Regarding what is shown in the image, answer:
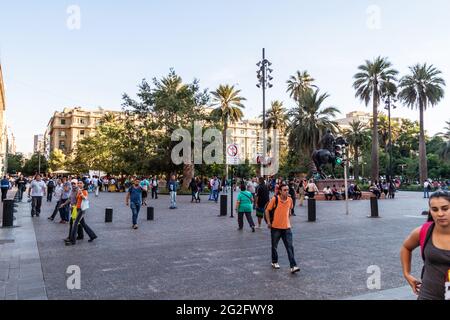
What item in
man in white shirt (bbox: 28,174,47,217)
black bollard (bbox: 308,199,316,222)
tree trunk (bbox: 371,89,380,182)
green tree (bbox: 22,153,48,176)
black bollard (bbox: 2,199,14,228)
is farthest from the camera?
green tree (bbox: 22,153,48,176)

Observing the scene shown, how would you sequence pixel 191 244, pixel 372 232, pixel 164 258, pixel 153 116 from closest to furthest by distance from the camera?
pixel 164 258 → pixel 191 244 → pixel 372 232 → pixel 153 116

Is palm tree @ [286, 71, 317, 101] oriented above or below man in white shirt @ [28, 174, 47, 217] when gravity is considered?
above

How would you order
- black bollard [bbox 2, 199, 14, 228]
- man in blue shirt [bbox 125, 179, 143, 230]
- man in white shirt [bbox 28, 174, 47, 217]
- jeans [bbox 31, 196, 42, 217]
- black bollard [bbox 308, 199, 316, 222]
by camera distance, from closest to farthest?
man in blue shirt [bbox 125, 179, 143, 230], black bollard [bbox 2, 199, 14, 228], black bollard [bbox 308, 199, 316, 222], man in white shirt [bbox 28, 174, 47, 217], jeans [bbox 31, 196, 42, 217]

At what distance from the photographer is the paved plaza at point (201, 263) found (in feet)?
16.9

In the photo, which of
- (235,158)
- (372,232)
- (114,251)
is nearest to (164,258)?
(114,251)

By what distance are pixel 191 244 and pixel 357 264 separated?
153 inches

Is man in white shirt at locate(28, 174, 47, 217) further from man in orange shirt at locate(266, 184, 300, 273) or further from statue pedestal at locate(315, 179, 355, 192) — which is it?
statue pedestal at locate(315, 179, 355, 192)

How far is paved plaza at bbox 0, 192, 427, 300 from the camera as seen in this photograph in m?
5.15

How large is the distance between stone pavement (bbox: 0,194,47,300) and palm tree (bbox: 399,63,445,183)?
45.4 meters

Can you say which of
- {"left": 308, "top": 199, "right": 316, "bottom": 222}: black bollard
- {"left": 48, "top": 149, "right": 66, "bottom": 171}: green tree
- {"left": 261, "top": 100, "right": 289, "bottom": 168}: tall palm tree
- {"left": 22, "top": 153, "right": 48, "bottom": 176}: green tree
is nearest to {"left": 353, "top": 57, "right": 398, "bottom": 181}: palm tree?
{"left": 261, "top": 100, "right": 289, "bottom": 168}: tall palm tree

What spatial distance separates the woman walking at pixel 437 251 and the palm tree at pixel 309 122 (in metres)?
41.0

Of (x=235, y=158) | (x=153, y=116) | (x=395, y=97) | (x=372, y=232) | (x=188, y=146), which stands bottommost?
(x=372, y=232)
